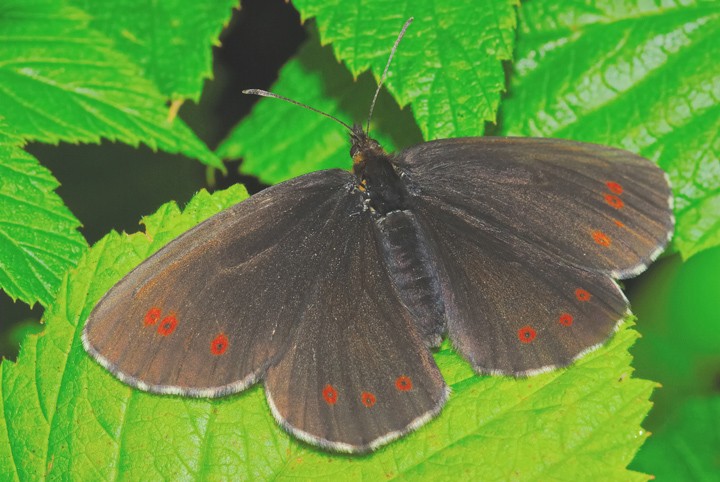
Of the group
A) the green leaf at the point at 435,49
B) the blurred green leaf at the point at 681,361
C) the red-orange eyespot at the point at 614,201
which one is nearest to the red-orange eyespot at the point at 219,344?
the green leaf at the point at 435,49

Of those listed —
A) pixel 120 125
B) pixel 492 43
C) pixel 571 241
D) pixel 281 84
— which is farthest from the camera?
pixel 281 84

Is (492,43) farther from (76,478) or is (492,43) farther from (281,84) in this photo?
(76,478)

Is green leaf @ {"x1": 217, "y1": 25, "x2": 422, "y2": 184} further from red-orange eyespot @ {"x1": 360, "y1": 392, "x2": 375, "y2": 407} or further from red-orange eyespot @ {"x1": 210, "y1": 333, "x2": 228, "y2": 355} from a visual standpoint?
red-orange eyespot @ {"x1": 360, "y1": 392, "x2": 375, "y2": 407}

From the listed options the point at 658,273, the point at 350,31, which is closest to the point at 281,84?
the point at 350,31

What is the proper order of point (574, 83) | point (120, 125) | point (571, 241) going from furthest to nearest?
Result: point (574, 83) < point (120, 125) < point (571, 241)

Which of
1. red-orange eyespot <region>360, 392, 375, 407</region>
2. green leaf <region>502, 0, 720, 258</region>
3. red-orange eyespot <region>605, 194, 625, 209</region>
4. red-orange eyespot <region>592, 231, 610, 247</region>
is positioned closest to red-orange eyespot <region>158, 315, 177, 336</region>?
red-orange eyespot <region>360, 392, 375, 407</region>
